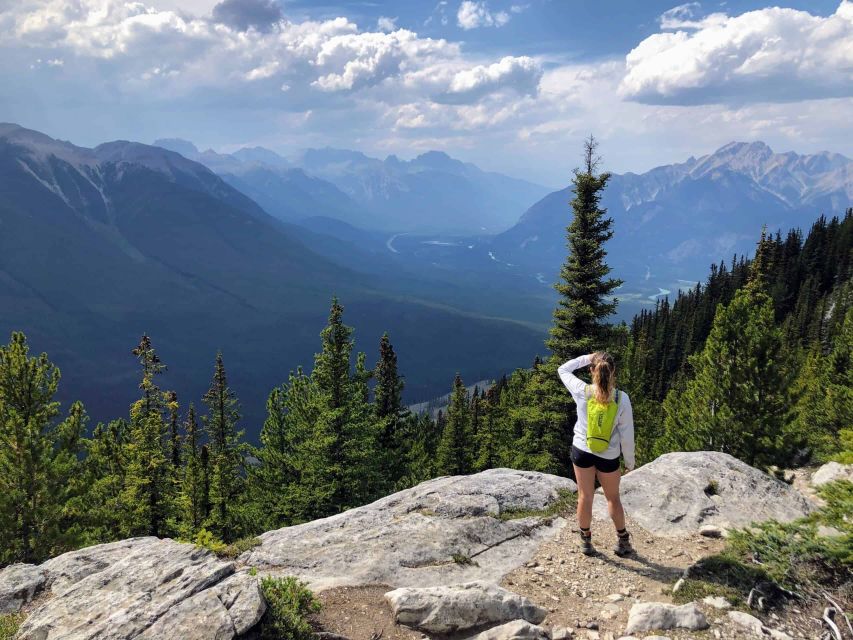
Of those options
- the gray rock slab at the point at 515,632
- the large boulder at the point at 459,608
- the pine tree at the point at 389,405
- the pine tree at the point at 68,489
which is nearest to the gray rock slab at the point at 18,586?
the large boulder at the point at 459,608

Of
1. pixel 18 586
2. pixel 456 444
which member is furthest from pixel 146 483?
pixel 456 444

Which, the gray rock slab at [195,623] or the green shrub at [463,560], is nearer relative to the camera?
the gray rock slab at [195,623]

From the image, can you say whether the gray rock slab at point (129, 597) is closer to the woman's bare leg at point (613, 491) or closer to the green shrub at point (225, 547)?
→ the green shrub at point (225, 547)

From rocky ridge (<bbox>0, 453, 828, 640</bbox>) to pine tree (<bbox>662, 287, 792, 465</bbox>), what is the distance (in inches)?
311

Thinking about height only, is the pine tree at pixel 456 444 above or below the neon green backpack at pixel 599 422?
below

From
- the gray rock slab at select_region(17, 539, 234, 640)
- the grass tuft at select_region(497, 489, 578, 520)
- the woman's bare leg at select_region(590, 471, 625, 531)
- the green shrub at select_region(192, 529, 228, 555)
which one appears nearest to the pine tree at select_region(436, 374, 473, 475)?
the grass tuft at select_region(497, 489, 578, 520)

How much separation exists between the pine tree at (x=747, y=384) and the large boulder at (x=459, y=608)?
16.7 metres

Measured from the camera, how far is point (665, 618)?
248 inches

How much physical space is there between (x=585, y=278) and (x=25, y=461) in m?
23.6

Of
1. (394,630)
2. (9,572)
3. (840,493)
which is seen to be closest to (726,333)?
(840,493)

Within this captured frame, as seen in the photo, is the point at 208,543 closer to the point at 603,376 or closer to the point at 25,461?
the point at 603,376

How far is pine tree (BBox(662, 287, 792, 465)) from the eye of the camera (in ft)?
63.4

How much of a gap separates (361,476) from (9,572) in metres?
16.9

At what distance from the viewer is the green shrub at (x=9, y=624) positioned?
21.2 ft
